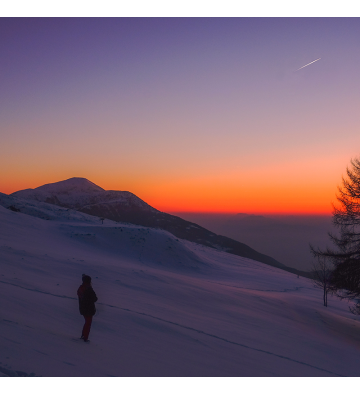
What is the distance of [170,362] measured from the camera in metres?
6.42

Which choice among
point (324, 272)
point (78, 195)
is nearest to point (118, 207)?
point (78, 195)

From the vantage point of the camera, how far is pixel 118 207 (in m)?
125

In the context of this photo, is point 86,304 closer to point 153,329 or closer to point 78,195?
point 153,329

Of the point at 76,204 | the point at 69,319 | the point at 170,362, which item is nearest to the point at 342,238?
the point at 170,362

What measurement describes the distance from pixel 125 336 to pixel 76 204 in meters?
→ 130

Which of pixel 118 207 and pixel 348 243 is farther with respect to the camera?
pixel 118 207

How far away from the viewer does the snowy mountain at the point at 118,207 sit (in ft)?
326

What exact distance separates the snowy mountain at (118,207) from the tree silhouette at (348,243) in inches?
3105

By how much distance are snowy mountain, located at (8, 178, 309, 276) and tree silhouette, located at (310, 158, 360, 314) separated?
78858 millimetres

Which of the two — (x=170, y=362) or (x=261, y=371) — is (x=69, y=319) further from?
(x=261, y=371)

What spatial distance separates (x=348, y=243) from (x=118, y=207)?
11765 centimetres

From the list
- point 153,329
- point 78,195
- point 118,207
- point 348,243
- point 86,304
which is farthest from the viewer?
point 78,195

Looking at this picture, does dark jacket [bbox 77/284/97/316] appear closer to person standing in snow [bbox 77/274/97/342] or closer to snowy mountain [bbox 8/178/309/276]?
person standing in snow [bbox 77/274/97/342]

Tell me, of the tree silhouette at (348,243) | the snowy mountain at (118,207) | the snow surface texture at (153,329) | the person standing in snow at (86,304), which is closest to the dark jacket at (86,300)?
the person standing in snow at (86,304)
